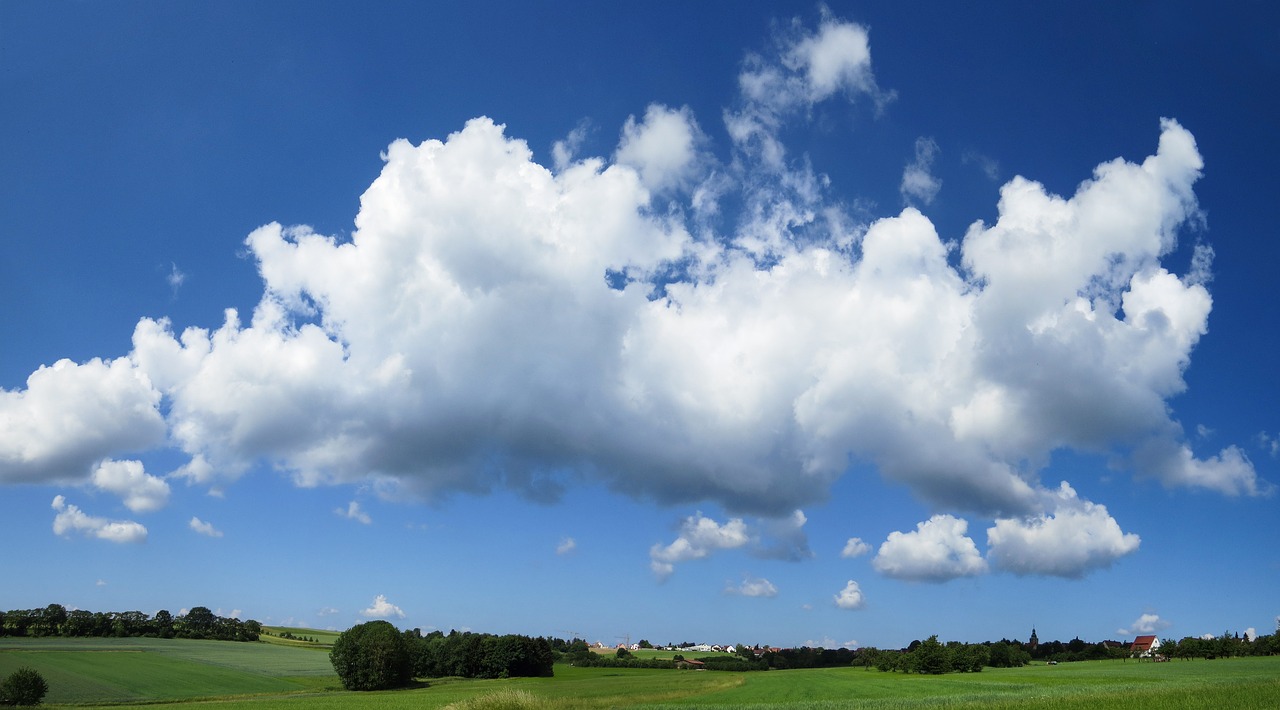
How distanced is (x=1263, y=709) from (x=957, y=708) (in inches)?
521

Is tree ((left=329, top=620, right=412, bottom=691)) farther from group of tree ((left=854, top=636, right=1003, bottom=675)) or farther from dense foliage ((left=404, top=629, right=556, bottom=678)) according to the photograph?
group of tree ((left=854, top=636, right=1003, bottom=675))

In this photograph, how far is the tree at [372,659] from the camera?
93.3 metres

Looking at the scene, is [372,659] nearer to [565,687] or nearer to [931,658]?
[565,687]

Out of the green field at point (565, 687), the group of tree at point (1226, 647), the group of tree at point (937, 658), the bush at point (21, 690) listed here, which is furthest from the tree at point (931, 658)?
the bush at point (21, 690)

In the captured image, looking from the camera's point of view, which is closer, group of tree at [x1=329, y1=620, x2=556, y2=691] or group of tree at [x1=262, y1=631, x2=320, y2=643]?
group of tree at [x1=329, y1=620, x2=556, y2=691]

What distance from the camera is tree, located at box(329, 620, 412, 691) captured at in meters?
93.3

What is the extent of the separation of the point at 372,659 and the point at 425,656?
77.6 feet

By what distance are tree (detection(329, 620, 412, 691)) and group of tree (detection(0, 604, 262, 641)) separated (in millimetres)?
72331

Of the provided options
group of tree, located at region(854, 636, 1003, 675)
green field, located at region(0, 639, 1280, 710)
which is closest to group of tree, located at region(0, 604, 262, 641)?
green field, located at region(0, 639, 1280, 710)

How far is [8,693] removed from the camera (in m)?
63.7

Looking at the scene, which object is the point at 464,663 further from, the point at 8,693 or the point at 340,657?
the point at 8,693

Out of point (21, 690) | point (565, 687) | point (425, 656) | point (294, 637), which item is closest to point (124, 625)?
point (294, 637)

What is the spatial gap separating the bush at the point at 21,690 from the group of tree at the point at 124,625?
262ft

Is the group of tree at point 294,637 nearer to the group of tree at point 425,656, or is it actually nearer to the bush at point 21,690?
the group of tree at point 425,656
